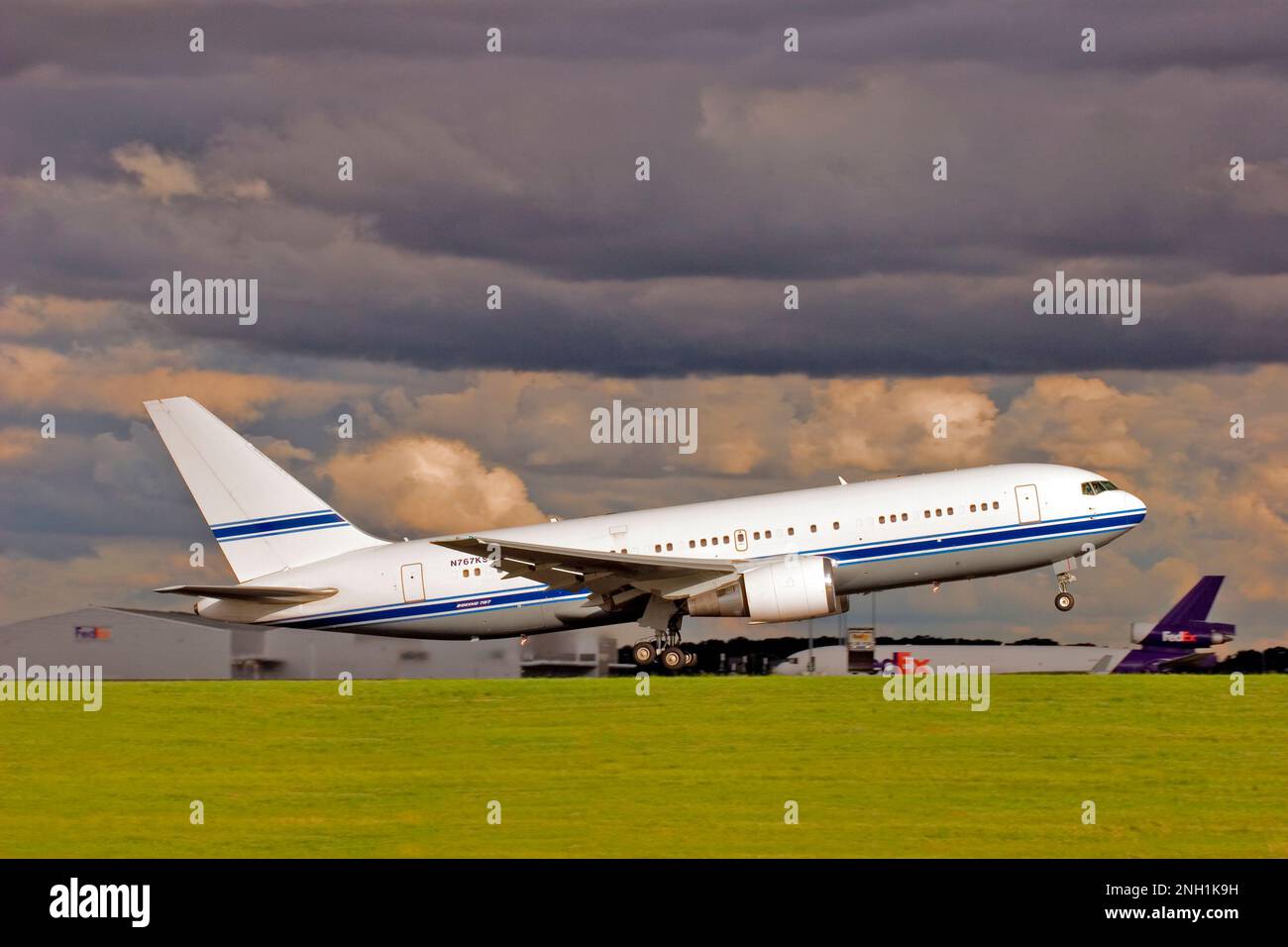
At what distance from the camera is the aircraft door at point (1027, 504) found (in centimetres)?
4138

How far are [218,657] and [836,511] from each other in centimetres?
1894

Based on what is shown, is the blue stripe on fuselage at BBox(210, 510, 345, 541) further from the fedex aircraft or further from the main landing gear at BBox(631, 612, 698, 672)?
the fedex aircraft

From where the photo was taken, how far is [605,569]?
4131cm

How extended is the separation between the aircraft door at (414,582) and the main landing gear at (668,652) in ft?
20.0

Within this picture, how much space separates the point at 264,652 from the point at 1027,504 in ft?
71.1

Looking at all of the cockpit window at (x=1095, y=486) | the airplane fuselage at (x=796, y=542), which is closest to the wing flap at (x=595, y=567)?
the airplane fuselage at (x=796, y=542)

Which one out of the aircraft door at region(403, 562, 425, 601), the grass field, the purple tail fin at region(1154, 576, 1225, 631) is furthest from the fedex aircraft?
the aircraft door at region(403, 562, 425, 601)

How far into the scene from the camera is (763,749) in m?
30.5

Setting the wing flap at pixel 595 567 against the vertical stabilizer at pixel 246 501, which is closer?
the wing flap at pixel 595 567

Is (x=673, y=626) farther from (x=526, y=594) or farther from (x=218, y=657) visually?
(x=218, y=657)

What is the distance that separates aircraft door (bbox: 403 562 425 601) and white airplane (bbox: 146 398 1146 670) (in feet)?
0.13

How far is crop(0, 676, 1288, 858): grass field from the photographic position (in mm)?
24781

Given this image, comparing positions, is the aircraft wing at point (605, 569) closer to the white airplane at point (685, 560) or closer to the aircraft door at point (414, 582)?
the white airplane at point (685, 560)
